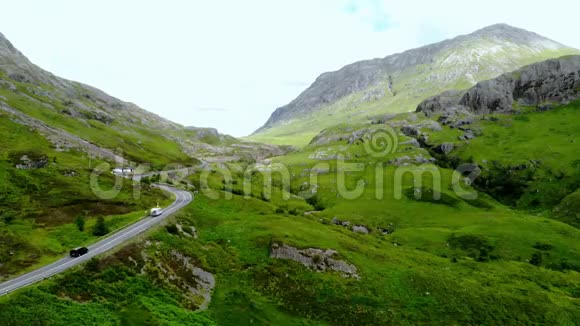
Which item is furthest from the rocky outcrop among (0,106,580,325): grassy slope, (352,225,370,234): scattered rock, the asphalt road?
(352,225,370,234): scattered rock

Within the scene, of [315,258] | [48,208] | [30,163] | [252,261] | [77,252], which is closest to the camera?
[77,252]

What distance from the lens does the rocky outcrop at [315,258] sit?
65062mm

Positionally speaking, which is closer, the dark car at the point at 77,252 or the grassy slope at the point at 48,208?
the dark car at the point at 77,252

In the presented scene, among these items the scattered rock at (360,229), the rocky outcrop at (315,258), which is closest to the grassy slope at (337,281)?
the rocky outcrop at (315,258)

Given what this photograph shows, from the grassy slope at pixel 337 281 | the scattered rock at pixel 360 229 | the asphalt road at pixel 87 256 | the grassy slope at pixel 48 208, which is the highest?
the grassy slope at pixel 48 208

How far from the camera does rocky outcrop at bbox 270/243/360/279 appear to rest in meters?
65.1

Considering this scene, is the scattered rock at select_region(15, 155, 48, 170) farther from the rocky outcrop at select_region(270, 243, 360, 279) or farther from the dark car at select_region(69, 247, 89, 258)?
the rocky outcrop at select_region(270, 243, 360, 279)

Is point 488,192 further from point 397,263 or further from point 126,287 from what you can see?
point 126,287

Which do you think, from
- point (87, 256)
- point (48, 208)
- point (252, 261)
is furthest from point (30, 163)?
point (252, 261)

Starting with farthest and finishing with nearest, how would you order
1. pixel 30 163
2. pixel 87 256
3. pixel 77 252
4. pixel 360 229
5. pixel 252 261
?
pixel 360 229, pixel 30 163, pixel 252 261, pixel 77 252, pixel 87 256

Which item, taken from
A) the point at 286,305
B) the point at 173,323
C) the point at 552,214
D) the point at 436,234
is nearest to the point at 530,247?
the point at 436,234

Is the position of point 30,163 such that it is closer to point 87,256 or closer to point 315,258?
point 87,256

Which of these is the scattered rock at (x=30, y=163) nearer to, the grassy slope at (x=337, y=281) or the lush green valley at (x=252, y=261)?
the lush green valley at (x=252, y=261)

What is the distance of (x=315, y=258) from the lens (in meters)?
66.1
